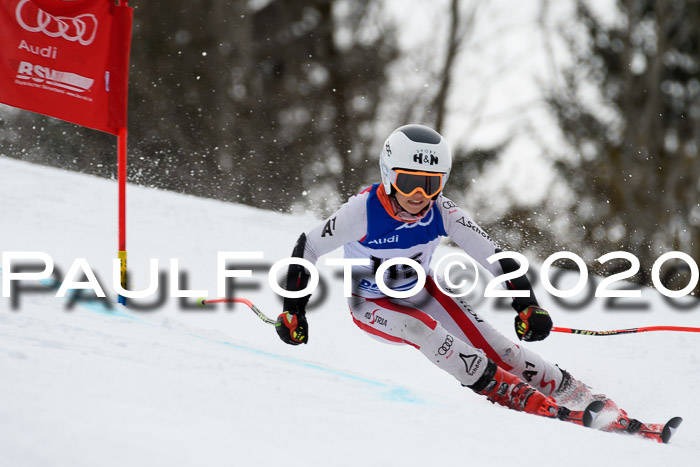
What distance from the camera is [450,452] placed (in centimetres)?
210

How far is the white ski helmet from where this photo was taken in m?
3.37

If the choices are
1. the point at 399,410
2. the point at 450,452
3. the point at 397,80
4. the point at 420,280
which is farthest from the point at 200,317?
the point at 397,80

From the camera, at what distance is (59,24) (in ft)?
12.8

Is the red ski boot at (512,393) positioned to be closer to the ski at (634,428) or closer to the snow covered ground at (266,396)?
the snow covered ground at (266,396)

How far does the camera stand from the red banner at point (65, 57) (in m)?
3.85

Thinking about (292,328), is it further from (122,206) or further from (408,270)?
(122,206)

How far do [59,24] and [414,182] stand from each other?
2047 mm

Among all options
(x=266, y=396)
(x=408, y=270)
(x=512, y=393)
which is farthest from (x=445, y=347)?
(x=266, y=396)

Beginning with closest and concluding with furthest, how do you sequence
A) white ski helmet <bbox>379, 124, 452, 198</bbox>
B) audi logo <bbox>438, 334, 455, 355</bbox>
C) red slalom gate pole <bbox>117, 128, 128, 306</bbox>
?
1. audi logo <bbox>438, 334, 455, 355</bbox>
2. white ski helmet <bbox>379, 124, 452, 198</bbox>
3. red slalom gate pole <bbox>117, 128, 128, 306</bbox>

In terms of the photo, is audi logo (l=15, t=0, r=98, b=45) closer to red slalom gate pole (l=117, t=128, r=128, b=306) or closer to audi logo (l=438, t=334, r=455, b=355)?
red slalom gate pole (l=117, t=128, r=128, b=306)

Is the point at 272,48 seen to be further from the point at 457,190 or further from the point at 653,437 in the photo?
the point at 653,437

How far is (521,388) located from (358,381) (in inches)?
30.1

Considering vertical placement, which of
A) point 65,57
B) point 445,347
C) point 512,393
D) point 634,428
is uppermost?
point 65,57

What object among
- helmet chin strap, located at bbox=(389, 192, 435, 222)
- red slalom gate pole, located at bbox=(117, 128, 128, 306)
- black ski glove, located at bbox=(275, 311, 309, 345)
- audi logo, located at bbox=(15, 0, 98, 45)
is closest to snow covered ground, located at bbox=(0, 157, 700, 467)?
black ski glove, located at bbox=(275, 311, 309, 345)
